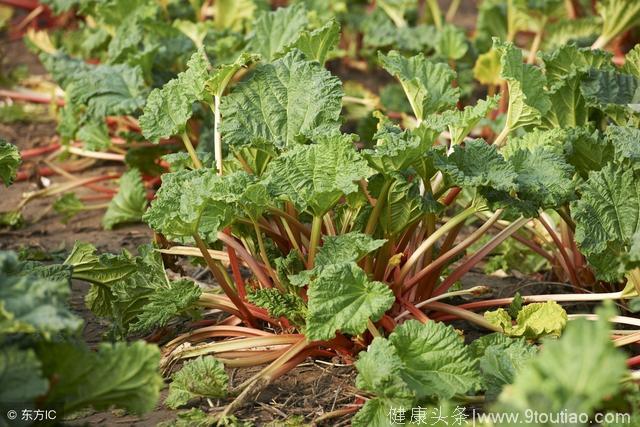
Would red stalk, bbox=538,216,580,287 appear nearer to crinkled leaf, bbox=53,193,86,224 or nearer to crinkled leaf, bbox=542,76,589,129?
crinkled leaf, bbox=542,76,589,129

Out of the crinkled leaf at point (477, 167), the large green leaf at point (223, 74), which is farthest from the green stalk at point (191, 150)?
the crinkled leaf at point (477, 167)

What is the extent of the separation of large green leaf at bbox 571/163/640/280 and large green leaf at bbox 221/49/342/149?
2.52 feet

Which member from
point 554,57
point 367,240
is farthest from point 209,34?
point 367,240

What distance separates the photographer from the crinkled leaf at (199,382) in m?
2.55

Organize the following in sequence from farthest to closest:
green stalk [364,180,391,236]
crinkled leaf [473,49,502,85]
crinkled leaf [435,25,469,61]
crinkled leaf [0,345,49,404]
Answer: crinkled leaf [435,25,469,61], crinkled leaf [473,49,502,85], green stalk [364,180,391,236], crinkled leaf [0,345,49,404]

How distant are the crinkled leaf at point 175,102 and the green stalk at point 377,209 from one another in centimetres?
62

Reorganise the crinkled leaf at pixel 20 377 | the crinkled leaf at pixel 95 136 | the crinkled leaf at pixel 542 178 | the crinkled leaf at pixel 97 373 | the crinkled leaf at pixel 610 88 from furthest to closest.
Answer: the crinkled leaf at pixel 95 136 → the crinkled leaf at pixel 610 88 → the crinkled leaf at pixel 542 178 → the crinkled leaf at pixel 97 373 → the crinkled leaf at pixel 20 377

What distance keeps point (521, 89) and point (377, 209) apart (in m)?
0.60

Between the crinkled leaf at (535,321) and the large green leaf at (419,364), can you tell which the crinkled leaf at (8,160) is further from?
the crinkled leaf at (535,321)

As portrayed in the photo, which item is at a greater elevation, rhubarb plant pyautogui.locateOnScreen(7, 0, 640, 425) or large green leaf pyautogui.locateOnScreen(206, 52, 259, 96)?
large green leaf pyautogui.locateOnScreen(206, 52, 259, 96)

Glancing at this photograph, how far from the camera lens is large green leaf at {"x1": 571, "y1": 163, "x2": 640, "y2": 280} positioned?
276 cm

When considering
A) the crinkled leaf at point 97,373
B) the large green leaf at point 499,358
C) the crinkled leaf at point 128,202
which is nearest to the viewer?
the crinkled leaf at point 97,373

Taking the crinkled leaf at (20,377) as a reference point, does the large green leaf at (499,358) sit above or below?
below

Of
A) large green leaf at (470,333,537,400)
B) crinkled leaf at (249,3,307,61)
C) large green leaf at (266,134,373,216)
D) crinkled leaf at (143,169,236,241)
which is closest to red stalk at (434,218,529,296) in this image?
large green leaf at (470,333,537,400)
